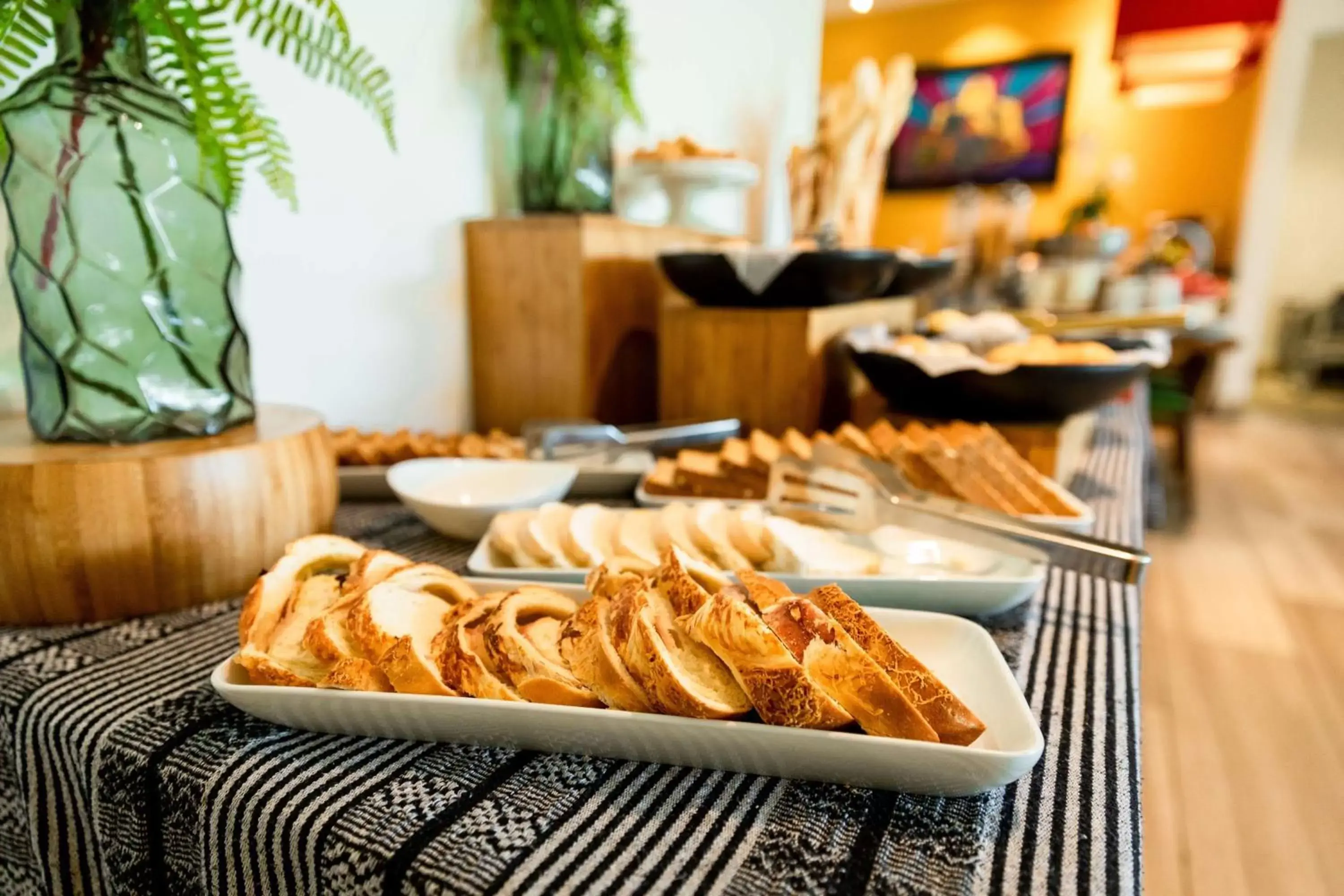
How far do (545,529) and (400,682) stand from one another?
0.97 feet

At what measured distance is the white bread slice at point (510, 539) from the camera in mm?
769

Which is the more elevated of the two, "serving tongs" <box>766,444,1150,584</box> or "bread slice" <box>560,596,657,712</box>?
"serving tongs" <box>766,444,1150,584</box>

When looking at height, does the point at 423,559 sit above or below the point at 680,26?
below

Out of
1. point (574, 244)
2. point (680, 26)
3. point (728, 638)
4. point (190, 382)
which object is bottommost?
point (728, 638)

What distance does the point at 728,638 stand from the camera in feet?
1.53

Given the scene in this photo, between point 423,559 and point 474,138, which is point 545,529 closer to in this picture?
point 423,559

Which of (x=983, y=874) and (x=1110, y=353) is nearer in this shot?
(x=983, y=874)

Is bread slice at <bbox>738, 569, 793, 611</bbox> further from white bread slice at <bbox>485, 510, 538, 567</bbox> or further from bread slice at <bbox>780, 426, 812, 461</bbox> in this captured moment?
bread slice at <bbox>780, 426, 812, 461</bbox>

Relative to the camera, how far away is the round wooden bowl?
642 millimetres

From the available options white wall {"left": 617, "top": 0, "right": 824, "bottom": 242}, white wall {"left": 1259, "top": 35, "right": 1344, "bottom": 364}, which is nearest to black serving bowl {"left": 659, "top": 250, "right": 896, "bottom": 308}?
white wall {"left": 617, "top": 0, "right": 824, "bottom": 242}

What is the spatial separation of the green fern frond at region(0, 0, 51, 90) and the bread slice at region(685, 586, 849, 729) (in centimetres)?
61

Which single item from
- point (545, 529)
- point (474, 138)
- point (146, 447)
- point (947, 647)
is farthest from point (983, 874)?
point (474, 138)

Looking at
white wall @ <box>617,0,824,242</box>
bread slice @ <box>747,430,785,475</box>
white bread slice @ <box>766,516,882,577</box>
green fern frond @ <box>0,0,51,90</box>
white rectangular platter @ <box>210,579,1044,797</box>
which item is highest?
white wall @ <box>617,0,824,242</box>

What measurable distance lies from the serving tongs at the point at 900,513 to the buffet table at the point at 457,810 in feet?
0.31
